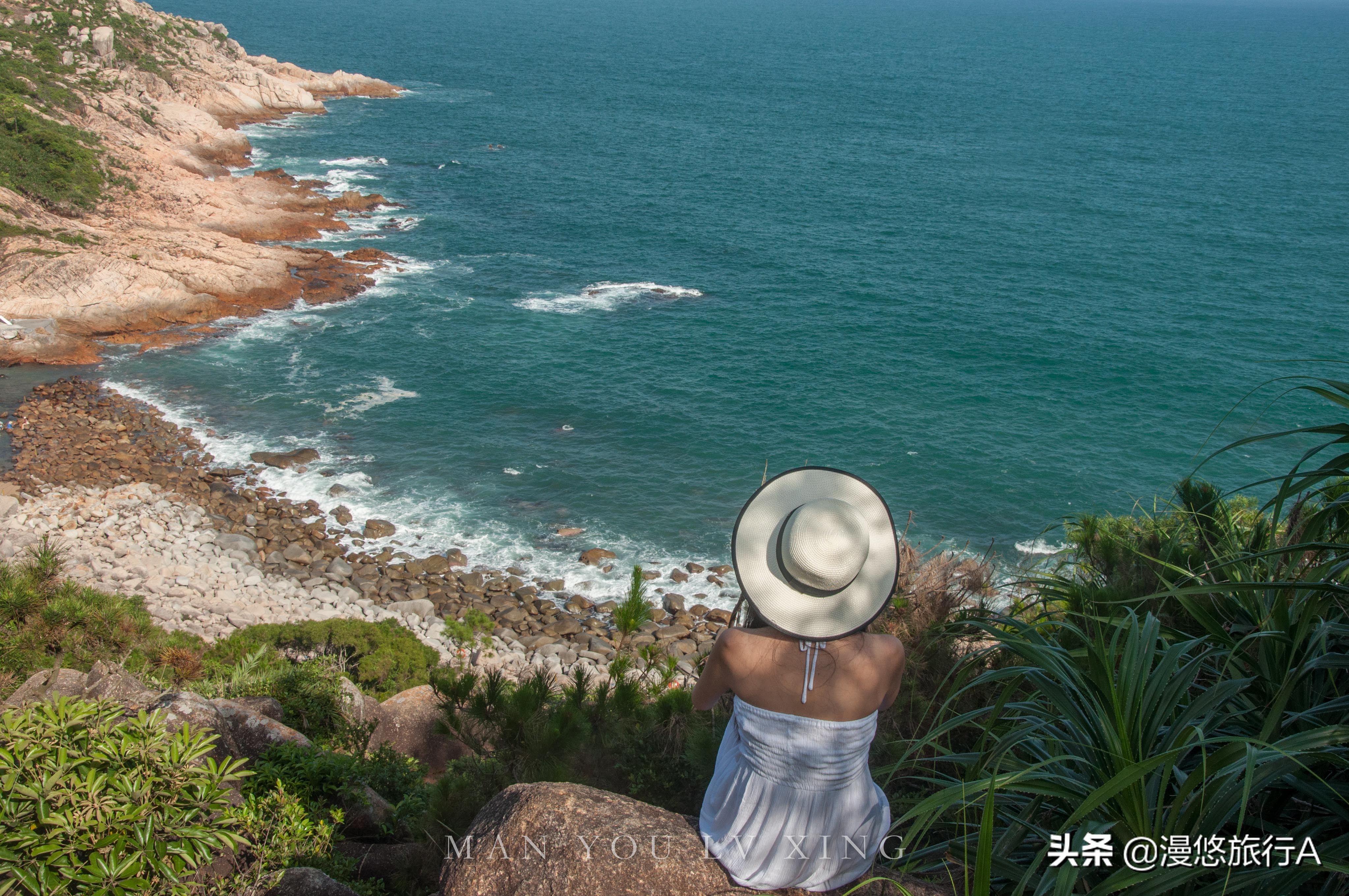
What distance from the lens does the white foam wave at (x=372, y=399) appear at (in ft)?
100

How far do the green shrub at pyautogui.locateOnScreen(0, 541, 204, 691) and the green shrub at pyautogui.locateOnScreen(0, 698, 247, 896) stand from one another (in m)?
6.45

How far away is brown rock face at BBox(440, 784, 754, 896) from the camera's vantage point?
11.7 feet

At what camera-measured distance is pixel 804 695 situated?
3393mm

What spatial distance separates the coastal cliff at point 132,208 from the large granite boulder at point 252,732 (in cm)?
3042

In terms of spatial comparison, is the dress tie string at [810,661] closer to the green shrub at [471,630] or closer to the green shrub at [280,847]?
the green shrub at [280,847]

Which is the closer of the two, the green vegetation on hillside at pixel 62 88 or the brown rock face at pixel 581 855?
the brown rock face at pixel 581 855

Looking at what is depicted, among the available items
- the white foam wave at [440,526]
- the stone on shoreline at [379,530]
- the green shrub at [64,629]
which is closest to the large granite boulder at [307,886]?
the green shrub at [64,629]

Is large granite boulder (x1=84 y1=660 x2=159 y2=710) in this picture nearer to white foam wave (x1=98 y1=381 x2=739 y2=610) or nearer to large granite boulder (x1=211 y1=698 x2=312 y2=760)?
large granite boulder (x1=211 y1=698 x2=312 y2=760)

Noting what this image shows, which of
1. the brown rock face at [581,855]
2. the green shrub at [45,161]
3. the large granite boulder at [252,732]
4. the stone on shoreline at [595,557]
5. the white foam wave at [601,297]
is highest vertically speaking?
the green shrub at [45,161]

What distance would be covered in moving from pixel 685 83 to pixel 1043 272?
6674 centimetres

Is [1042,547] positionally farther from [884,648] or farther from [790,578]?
[790,578]

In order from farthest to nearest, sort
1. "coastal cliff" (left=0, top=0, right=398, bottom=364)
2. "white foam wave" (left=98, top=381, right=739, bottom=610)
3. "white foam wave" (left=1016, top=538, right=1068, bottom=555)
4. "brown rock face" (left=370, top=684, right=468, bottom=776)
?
"coastal cliff" (left=0, top=0, right=398, bottom=364) → "white foam wave" (left=1016, top=538, right=1068, bottom=555) → "white foam wave" (left=98, top=381, right=739, bottom=610) → "brown rock face" (left=370, top=684, right=468, bottom=776)

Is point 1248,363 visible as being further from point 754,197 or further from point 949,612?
point 949,612

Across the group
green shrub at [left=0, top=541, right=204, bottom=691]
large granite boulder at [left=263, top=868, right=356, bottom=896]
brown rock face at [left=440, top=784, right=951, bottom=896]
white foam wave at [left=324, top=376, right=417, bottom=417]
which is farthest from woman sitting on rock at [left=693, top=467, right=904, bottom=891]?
white foam wave at [left=324, top=376, right=417, bottom=417]
